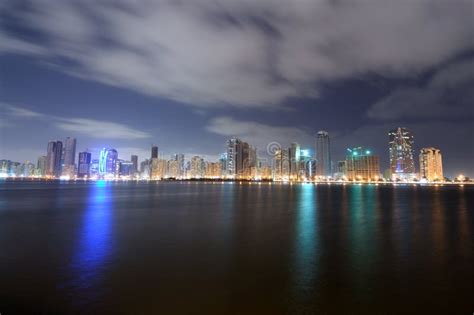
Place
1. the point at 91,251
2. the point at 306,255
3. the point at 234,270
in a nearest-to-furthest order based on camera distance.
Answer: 1. the point at 234,270
2. the point at 306,255
3. the point at 91,251

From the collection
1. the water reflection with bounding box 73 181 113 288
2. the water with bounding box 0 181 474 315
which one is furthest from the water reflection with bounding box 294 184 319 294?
the water reflection with bounding box 73 181 113 288

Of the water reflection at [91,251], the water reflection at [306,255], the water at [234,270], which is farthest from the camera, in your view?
the water reflection at [91,251]

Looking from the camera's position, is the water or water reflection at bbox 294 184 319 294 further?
water reflection at bbox 294 184 319 294

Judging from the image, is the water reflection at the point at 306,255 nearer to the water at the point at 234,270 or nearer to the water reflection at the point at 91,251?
the water at the point at 234,270

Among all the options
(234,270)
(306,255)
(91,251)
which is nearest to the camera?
(234,270)

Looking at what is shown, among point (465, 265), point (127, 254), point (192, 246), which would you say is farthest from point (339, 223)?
point (127, 254)

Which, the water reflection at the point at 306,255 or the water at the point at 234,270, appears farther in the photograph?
the water reflection at the point at 306,255

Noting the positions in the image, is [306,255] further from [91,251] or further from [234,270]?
[91,251]

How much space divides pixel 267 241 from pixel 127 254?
1130 centimetres

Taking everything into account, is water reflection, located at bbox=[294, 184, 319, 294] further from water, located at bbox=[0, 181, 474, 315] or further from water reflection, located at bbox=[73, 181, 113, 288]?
water reflection, located at bbox=[73, 181, 113, 288]

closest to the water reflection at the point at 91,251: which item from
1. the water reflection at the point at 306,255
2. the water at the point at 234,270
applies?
the water at the point at 234,270

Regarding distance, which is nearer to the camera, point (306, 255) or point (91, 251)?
point (306, 255)

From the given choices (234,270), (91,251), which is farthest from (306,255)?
(91,251)

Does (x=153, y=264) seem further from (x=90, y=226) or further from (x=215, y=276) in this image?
(x=90, y=226)
